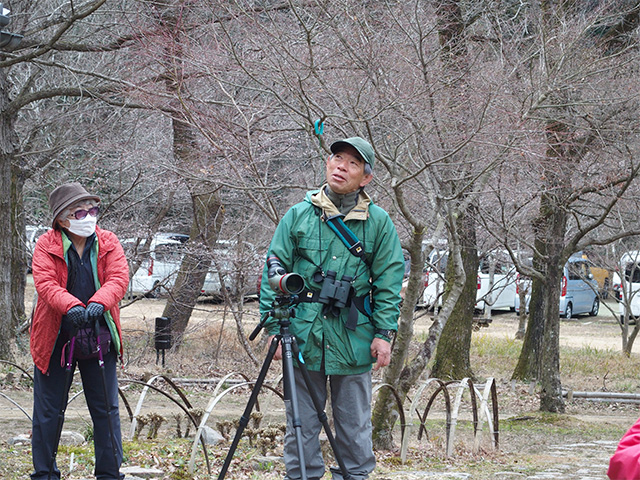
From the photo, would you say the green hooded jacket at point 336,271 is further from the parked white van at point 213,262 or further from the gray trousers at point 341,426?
the parked white van at point 213,262

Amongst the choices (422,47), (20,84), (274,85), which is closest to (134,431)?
(274,85)

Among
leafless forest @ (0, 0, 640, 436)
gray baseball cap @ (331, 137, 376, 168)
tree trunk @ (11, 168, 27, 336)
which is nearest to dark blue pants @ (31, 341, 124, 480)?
gray baseball cap @ (331, 137, 376, 168)

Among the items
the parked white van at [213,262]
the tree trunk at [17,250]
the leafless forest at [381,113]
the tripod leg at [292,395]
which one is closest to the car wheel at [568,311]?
the leafless forest at [381,113]

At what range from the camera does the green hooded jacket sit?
12.6 ft

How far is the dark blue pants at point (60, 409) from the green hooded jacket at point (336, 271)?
111cm

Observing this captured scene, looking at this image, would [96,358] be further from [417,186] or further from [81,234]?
[417,186]

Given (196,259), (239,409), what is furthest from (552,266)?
(196,259)

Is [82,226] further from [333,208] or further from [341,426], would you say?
[341,426]

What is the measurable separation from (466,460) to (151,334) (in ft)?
23.7

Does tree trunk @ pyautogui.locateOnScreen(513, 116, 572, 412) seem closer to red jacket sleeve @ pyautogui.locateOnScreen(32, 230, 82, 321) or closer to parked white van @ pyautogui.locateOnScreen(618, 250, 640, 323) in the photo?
parked white van @ pyautogui.locateOnScreen(618, 250, 640, 323)

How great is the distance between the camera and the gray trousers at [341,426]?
386 cm

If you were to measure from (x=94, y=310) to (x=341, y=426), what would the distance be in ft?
4.60

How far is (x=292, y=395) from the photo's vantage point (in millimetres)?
3617

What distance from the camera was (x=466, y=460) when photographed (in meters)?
6.54
